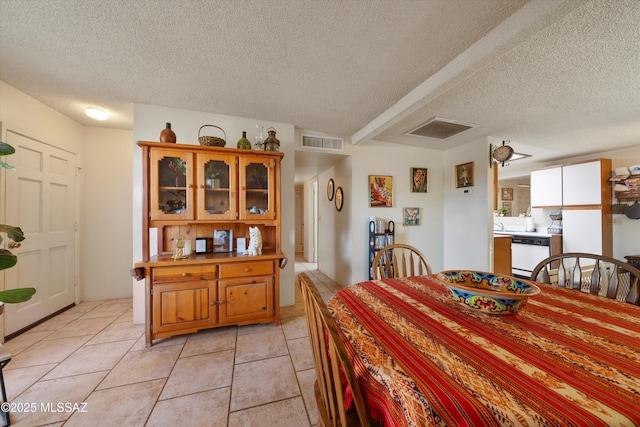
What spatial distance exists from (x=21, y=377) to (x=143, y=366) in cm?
77

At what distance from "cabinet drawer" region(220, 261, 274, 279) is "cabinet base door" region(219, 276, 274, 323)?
0.17ft

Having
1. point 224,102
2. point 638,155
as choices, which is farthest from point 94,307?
point 638,155

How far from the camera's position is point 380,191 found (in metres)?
3.43

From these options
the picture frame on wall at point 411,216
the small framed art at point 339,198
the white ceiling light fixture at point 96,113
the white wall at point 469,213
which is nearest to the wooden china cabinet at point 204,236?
the white ceiling light fixture at point 96,113

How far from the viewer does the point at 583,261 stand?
3455 mm

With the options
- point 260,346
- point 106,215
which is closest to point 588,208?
→ point 260,346

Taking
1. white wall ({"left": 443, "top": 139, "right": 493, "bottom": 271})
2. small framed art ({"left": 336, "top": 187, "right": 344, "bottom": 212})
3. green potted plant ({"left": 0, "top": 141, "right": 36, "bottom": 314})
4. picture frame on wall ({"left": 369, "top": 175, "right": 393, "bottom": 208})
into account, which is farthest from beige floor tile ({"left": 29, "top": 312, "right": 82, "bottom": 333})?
white wall ({"left": 443, "top": 139, "right": 493, "bottom": 271})

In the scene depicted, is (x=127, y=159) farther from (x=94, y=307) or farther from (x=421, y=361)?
(x=421, y=361)

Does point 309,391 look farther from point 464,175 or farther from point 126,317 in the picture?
point 464,175

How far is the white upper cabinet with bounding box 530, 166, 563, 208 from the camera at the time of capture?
3.80 meters

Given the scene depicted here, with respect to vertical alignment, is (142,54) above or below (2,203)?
above

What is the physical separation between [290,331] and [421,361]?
71.8 inches

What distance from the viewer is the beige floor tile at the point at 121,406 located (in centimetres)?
125

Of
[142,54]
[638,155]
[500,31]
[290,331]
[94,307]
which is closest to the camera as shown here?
[500,31]
